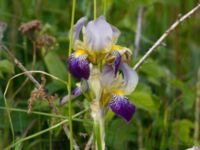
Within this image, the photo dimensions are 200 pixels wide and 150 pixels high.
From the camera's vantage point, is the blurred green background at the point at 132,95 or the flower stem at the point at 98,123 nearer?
the flower stem at the point at 98,123

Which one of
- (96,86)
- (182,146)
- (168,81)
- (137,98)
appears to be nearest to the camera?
(96,86)

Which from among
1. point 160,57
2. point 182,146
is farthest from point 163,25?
point 182,146

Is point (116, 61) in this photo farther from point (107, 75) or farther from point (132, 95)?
point (132, 95)

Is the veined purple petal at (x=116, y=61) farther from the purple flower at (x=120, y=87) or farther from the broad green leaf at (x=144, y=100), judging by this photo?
the broad green leaf at (x=144, y=100)

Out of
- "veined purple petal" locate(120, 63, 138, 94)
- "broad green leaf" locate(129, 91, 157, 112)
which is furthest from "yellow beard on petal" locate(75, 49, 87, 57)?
"broad green leaf" locate(129, 91, 157, 112)

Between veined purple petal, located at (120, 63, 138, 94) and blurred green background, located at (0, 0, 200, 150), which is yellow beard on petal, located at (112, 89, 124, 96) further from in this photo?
blurred green background, located at (0, 0, 200, 150)

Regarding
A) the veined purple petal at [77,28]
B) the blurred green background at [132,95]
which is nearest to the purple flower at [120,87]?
the veined purple petal at [77,28]

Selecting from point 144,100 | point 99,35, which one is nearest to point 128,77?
point 99,35

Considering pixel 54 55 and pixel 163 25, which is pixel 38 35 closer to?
pixel 54 55

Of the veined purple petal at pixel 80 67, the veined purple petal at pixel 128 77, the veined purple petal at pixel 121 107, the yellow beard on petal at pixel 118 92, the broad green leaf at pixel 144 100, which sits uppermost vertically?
the veined purple petal at pixel 80 67
